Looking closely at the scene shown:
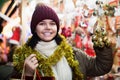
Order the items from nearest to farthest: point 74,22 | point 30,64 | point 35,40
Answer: point 30,64, point 35,40, point 74,22

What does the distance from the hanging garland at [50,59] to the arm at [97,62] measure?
33 mm

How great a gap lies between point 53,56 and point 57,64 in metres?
0.04

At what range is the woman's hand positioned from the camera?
1.25 m

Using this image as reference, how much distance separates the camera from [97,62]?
133 centimetres

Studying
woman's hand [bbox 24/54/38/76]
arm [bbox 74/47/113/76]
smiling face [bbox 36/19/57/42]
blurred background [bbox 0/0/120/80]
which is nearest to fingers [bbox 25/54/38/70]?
woman's hand [bbox 24/54/38/76]

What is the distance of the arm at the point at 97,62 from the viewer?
1.29 meters

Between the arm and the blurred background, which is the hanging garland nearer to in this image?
the arm

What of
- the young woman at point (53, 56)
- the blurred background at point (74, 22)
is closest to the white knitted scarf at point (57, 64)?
the young woman at point (53, 56)

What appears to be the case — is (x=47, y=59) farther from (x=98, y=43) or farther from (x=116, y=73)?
(x=116, y=73)

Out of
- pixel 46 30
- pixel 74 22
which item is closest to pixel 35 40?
pixel 46 30

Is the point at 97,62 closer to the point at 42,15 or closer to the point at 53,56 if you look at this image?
the point at 53,56

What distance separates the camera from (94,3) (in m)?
1.82

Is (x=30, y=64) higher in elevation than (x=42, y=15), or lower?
lower

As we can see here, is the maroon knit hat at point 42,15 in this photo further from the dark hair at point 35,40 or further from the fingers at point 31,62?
the fingers at point 31,62
